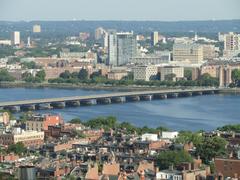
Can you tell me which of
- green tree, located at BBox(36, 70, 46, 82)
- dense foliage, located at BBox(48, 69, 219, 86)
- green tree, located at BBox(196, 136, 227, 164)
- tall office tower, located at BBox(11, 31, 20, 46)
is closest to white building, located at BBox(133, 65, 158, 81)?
dense foliage, located at BBox(48, 69, 219, 86)

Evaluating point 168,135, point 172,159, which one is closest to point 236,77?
point 168,135

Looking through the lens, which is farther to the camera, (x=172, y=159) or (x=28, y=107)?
(x=28, y=107)

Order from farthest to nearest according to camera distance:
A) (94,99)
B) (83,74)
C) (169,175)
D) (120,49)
Result: (120,49)
(83,74)
(94,99)
(169,175)

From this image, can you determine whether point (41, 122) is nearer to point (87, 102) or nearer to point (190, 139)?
point (190, 139)

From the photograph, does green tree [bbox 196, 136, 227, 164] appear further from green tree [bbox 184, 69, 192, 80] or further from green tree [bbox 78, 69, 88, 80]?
green tree [bbox 78, 69, 88, 80]

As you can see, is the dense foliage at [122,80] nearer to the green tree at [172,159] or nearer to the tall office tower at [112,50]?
the tall office tower at [112,50]

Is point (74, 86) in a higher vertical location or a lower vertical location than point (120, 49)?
lower

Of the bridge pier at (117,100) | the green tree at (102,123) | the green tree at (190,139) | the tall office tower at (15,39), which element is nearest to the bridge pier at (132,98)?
the bridge pier at (117,100)

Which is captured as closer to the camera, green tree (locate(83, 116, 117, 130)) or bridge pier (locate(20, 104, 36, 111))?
green tree (locate(83, 116, 117, 130))
